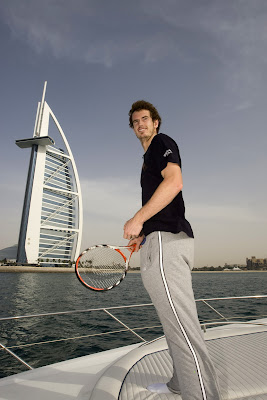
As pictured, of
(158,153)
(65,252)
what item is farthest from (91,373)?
(65,252)

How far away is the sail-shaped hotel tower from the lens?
2314 inches

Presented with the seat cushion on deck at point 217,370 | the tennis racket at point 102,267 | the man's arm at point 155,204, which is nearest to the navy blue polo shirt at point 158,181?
the man's arm at point 155,204

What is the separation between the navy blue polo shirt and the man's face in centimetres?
17

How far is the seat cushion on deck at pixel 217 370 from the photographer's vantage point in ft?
4.54

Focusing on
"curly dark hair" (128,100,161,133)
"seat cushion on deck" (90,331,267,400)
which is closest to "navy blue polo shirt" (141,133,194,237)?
"curly dark hair" (128,100,161,133)

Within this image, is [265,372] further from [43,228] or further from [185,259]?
[43,228]

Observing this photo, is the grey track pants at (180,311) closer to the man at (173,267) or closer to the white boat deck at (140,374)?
the man at (173,267)

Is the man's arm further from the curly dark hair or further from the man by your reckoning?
the curly dark hair

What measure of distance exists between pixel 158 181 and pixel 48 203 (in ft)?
218

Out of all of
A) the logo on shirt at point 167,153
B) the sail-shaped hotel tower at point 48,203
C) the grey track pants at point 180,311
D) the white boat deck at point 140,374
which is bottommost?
the white boat deck at point 140,374

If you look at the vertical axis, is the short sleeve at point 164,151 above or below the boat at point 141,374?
above

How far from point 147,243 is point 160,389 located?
0.86 meters

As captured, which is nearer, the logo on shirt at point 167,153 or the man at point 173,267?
the man at point 173,267

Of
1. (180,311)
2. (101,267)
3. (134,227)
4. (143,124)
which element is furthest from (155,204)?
(101,267)
